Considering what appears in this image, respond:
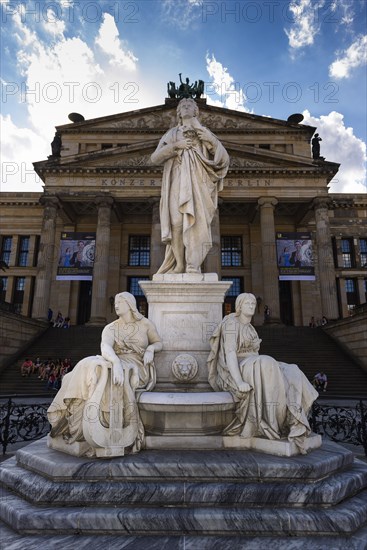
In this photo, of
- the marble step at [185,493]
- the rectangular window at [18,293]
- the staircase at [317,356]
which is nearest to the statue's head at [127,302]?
the marble step at [185,493]

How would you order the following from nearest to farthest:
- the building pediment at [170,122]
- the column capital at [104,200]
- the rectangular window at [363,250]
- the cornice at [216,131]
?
the column capital at [104,200], the cornice at [216,131], the building pediment at [170,122], the rectangular window at [363,250]

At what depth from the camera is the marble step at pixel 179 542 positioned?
2387 millimetres

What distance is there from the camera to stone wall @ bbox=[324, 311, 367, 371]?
19781 mm

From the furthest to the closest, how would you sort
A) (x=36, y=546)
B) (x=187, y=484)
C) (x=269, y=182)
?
1. (x=269, y=182)
2. (x=187, y=484)
3. (x=36, y=546)

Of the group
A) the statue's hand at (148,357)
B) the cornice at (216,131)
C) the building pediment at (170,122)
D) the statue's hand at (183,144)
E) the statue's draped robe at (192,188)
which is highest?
the building pediment at (170,122)

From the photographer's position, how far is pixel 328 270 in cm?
2834

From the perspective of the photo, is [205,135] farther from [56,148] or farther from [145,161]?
[56,148]

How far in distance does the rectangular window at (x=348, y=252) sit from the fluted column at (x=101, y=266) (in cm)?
2396

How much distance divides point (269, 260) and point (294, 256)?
3.19 meters

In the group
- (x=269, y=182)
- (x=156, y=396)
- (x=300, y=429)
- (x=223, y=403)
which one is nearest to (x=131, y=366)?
(x=156, y=396)

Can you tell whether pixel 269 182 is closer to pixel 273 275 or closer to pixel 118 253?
pixel 273 275

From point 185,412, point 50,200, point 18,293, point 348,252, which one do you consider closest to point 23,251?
point 18,293

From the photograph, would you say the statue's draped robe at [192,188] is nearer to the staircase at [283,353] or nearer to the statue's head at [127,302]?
the statue's head at [127,302]

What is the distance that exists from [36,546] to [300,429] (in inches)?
91.6
